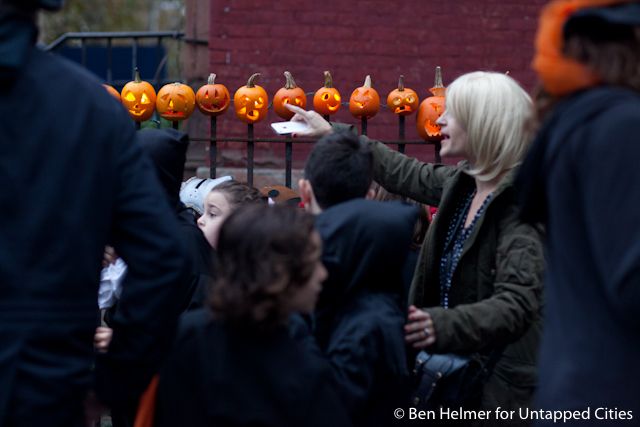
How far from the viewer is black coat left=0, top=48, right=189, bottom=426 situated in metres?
2.18

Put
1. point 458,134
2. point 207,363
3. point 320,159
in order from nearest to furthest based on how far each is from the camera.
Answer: point 207,363 < point 320,159 < point 458,134

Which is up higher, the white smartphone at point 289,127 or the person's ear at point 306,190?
the white smartphone at point 289,127

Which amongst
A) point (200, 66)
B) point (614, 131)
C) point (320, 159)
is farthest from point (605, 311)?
point (200, 66)

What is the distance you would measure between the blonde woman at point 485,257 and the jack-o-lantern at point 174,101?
1762 millimetres

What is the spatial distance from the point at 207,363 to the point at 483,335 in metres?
0.95

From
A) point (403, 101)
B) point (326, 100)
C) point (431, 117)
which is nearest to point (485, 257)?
point (431, 117)

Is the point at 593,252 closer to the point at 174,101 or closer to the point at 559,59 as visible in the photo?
the point at 559,59

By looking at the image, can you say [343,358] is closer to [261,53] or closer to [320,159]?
[320,159]

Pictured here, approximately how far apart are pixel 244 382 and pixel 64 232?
525mm

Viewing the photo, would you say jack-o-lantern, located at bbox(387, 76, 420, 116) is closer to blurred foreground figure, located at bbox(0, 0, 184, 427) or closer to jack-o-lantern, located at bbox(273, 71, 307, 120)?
jack-o-lantern, located at bbox(273, 71, 307, 120)

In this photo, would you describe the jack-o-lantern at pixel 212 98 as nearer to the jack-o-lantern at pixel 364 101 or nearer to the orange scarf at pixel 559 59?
the jack-o-lantern at pixel 364 101

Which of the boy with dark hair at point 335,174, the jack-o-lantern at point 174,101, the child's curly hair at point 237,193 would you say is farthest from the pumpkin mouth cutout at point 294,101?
the boy with dark hair at point 335,174

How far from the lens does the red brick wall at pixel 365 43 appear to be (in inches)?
288

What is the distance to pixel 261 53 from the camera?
732 centimetres
